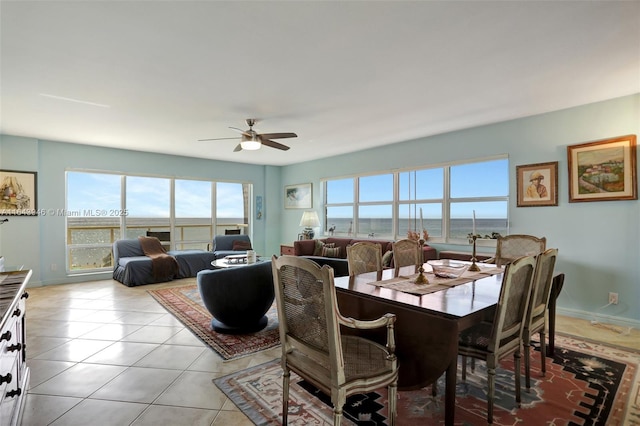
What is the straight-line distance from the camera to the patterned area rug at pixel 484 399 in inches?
74.7

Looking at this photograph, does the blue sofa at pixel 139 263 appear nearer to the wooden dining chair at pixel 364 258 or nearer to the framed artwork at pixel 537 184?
the wooden dining chair at pixel 364 258

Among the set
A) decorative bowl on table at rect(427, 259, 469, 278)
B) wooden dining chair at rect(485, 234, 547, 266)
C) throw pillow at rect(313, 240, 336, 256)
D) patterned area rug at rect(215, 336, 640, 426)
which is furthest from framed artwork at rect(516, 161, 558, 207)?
throw pillow at rect(313, 240, 336, 256)

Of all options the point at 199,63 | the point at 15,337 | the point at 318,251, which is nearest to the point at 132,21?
the point at 199,63

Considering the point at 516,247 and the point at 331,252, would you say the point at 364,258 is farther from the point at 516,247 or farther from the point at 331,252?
the point at 331,252

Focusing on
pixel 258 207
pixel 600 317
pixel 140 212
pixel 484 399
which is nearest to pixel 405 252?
pixel 484 399

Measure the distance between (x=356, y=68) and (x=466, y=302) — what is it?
2.06 meters

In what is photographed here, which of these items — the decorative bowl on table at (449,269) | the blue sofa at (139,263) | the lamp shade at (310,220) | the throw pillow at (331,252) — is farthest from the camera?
the lamp shade at (310,220)

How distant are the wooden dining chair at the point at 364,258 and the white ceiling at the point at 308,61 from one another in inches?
62.5

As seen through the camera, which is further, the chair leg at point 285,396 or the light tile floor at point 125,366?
the light tile floor at point 125,366

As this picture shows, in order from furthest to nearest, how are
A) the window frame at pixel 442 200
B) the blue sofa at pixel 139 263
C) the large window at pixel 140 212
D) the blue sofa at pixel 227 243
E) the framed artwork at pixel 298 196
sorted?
the framed artwork at pixel 298 196
the blue sofa at pixel 227 243
the large window at pixel 140 212
the blue sofa at pixel 139 263
the window frame at pixel 442 200

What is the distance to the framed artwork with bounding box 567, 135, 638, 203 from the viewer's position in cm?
340

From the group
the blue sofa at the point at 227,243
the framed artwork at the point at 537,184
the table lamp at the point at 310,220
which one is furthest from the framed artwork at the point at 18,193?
the framed artwork at the point at 537,184

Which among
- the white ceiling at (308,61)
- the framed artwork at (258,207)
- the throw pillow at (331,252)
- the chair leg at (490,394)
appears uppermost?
the white ceiling at (308,61)

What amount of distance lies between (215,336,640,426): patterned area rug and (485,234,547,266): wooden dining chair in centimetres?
99
